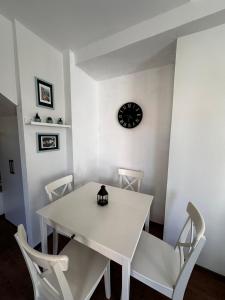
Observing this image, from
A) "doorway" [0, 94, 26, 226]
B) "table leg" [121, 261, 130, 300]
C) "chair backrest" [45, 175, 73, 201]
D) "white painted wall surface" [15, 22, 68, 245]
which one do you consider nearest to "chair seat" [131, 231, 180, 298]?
"table leg" [121, 261, 130, 300]

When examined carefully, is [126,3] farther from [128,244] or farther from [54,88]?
[128,244]

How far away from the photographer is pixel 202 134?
1366 mm

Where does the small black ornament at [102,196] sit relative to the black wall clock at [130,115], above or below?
below

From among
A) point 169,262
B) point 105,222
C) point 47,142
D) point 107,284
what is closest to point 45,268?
point 105,222

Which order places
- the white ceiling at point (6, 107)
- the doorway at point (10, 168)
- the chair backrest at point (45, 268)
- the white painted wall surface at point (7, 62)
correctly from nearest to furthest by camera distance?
1. the chair backrest at point (45, 268)
2. the white painted wall surface at point (7, 62)
3. the white ceiling at point (6, 107)
4. the doorway at point (10, 168)

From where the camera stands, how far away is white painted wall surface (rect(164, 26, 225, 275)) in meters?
1.28

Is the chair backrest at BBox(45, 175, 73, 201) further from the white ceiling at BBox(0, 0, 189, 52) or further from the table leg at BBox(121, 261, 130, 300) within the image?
the white ceiling at BBox(0, 0, 189, 52)

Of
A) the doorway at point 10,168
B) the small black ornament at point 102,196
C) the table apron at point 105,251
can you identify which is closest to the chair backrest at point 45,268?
the table apron at point 105,251

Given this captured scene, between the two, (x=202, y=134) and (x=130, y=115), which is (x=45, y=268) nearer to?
(x=202, y=134)

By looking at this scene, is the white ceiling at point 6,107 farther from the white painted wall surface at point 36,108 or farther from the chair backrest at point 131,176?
the chair backrest at point 131,176

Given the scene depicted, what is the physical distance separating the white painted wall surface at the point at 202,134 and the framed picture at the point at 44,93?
156 centimetres

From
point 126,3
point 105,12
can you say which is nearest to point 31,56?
point 105,12

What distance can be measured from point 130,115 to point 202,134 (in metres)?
1.15

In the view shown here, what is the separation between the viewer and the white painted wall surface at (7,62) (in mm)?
1381
